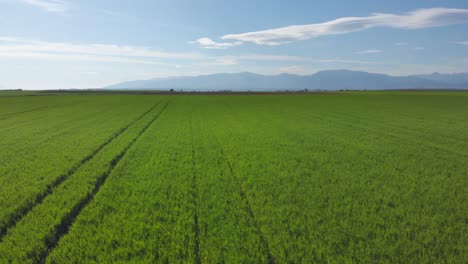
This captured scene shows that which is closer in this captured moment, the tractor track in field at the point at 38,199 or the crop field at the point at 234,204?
the crop field at the point at 234,204

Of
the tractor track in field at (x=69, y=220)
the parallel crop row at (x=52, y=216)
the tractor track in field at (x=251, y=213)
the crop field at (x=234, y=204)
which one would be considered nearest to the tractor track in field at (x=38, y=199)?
the crop field at (x=234, y=204)

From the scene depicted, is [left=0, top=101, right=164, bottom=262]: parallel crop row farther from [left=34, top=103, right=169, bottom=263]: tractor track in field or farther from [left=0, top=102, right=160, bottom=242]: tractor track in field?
[left=0, top=102, right=160, bottom=242]: tractor track in field

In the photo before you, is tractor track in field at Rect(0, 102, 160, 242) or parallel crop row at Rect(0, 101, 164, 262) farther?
tractor track in field at Rect(0, 102, 160, 242)

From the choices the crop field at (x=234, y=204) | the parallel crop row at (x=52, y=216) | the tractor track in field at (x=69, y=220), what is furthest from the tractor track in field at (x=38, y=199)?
the tractor track in field at (x=69, y=220)

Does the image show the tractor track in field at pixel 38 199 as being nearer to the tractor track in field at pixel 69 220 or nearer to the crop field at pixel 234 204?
the crop field at pixel 234 204

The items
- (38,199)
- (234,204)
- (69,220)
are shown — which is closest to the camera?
(69,220)

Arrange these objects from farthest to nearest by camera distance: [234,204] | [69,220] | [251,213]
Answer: [234,204], [251,213], [69,220]

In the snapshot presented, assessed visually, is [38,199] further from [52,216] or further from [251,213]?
[251,213]

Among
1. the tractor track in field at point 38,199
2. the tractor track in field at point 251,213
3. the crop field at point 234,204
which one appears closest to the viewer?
the tractor track in field at point 251,213

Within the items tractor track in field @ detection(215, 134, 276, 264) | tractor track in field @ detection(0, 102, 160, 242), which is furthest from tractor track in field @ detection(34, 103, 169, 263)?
tractor track in field @ detection(215, 134, 276, 264)

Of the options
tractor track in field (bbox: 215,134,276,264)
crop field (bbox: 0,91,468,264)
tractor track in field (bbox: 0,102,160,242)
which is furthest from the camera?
tractor track in field (bbox: 0,102,160,242)

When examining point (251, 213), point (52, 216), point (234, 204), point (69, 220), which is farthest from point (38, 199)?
point (251, 213)

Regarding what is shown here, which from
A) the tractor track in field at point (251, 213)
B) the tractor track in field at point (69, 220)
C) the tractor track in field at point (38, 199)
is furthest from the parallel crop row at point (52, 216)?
the tractor track in field at point (251, 213)

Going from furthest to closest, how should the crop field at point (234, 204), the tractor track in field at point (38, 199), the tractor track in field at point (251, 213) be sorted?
1. the tractor track in field at point (38, 199)
2. the crop field at point (234, 204)
3. the tractor track in field at point (251, 213)
